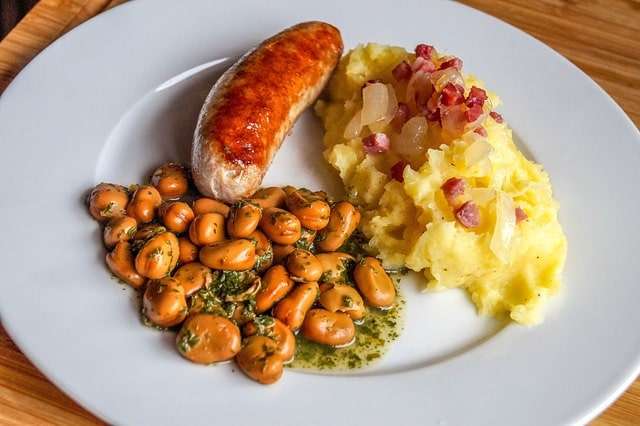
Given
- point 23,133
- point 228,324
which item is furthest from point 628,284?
point 23,133

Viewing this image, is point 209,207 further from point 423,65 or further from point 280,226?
point 423,65

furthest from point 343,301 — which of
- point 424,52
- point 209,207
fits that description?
point 424,52

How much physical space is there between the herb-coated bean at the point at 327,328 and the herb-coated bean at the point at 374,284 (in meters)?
0.17

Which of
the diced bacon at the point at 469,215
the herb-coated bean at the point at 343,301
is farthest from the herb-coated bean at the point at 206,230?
the diced bacon at the point at 469,215

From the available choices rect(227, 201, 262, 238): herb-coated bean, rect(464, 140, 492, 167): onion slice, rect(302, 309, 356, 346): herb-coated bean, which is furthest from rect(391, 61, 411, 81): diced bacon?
rect(302, 309, 356, 346): herb-coated bean

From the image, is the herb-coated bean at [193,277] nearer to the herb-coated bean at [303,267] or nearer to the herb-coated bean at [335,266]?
the herb-coated bean at [303,267]

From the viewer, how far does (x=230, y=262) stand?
9.62 feet

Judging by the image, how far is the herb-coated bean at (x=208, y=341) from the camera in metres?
2.71

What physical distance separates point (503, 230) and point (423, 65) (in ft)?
2.63

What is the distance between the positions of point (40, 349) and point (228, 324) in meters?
0.58

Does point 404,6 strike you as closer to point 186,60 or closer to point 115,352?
point 186,60

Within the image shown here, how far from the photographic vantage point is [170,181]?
10.9 feet

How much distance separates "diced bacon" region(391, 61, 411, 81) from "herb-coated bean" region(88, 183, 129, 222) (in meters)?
1.23

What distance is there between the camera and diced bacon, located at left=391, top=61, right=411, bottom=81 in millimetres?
3566
